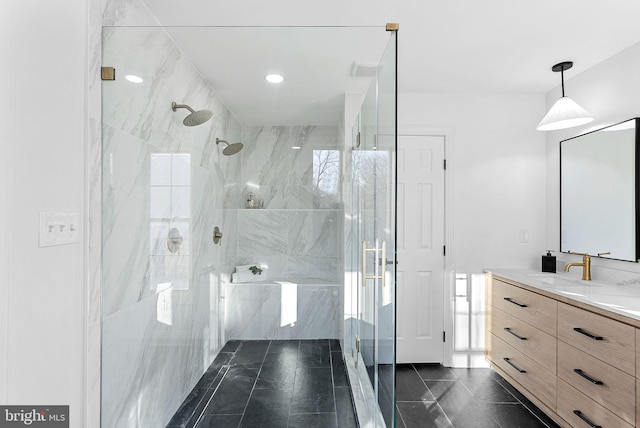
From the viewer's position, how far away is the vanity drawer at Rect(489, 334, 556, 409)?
2.28 m

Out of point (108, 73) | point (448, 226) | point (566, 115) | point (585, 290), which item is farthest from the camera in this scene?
point (448, 226)

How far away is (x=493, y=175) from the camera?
10.5 feet

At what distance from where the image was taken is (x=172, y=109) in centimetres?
180

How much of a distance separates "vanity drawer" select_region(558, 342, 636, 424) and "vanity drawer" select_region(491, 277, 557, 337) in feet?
0.55

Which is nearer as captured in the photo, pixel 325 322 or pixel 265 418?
pixel 265 418

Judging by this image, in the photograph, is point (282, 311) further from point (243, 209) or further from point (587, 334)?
point (587, 334)

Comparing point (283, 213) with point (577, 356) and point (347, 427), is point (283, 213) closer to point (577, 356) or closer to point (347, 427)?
point (347, 427)

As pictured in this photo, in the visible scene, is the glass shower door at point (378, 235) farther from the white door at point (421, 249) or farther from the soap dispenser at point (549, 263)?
the soap dispenser at point (549, 263)

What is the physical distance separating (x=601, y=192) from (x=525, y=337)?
1140mm

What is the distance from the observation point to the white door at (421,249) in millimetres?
3223

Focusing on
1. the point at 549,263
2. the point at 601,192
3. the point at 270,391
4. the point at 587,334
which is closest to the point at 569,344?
the point at 587,334

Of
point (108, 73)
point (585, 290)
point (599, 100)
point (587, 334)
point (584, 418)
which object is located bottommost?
point (584, 418)
